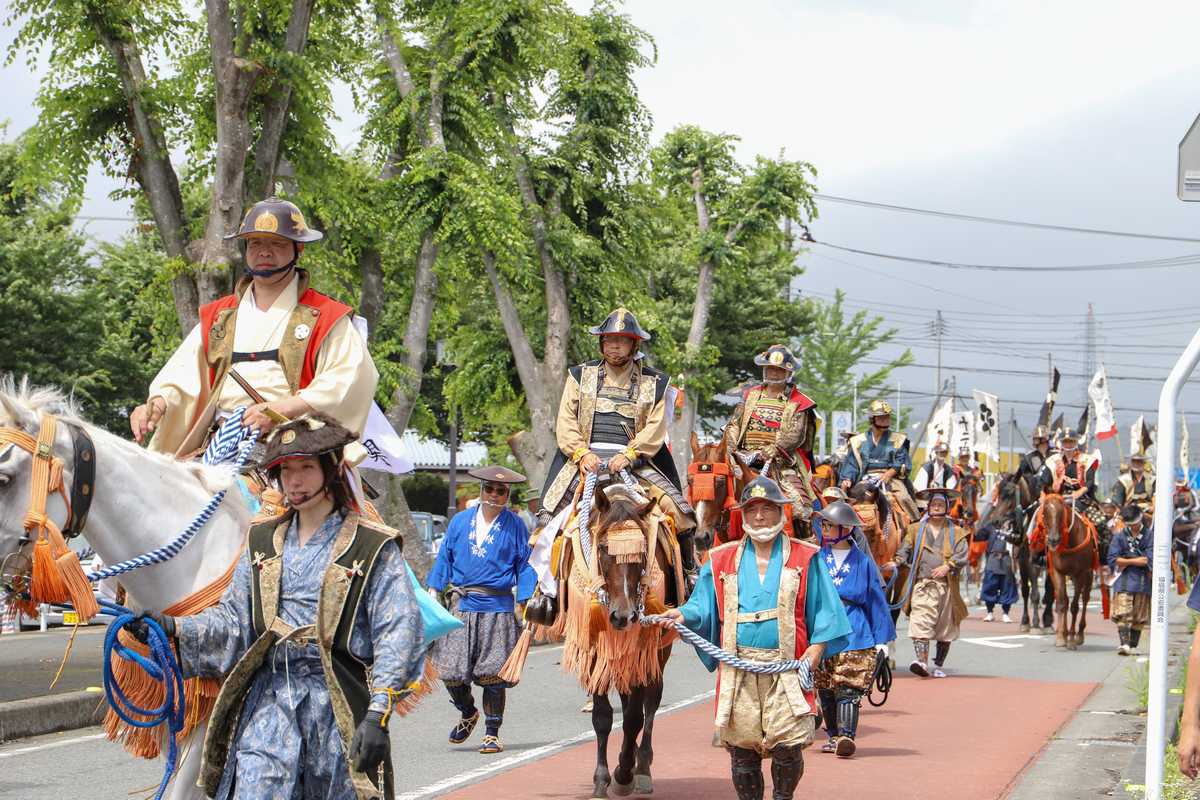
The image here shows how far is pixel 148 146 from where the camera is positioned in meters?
18.2

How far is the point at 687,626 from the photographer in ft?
27.9

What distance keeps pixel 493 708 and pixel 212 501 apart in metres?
6.41

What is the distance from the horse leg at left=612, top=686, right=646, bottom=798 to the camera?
30.7 feet

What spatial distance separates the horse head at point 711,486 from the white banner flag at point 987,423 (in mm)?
26164

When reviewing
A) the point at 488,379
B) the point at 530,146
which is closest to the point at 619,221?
the point at 530,146

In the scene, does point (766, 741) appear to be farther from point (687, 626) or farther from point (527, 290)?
point (527, 290)

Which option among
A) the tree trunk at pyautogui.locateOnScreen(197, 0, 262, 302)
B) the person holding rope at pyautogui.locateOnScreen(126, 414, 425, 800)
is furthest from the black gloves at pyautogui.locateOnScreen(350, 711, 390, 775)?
the tree trunk at pyautogui.locateOnScreen(197, 0, 262, 302)

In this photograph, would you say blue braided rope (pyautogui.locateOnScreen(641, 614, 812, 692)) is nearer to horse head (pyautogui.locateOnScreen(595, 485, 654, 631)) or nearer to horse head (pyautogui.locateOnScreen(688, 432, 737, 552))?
horse head (pyautogui.locateOnScreen(595, 485, 654, 631))

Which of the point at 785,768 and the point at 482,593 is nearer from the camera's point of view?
the point at 785,768

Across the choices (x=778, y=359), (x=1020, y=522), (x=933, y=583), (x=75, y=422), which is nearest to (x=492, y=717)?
(x=778, y=359)

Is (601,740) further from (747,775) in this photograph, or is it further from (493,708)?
(493,708)

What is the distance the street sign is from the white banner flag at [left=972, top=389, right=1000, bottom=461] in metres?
31.7

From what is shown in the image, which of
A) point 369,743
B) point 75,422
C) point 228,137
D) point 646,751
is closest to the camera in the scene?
point 369,743

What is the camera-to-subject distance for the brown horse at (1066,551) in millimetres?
22172
